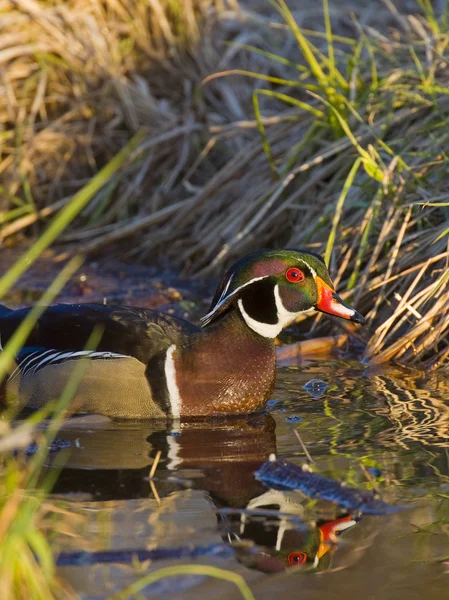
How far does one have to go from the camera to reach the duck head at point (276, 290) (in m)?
5.02

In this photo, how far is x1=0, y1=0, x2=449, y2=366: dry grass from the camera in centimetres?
588

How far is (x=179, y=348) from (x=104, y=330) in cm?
34

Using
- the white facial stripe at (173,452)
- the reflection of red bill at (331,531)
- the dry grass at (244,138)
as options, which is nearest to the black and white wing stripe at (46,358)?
the white facial stripe at (173,452)

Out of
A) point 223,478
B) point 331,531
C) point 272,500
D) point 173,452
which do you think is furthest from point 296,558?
point 173,452

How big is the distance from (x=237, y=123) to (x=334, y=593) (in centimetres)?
465

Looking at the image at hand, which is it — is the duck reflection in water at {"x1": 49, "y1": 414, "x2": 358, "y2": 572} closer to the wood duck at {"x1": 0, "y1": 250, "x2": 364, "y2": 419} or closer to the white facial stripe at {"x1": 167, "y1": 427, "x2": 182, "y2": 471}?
the white facial stripe at {"x1": 167, "y1": 427, "x2": 182, "y2": 471}

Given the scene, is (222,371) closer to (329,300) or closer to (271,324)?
(271,324)

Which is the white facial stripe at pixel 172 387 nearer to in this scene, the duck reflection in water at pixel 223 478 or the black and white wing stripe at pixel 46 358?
the duck reflection in water at pixel 223 478

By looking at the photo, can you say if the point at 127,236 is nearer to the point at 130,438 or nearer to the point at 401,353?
the point at 401,353

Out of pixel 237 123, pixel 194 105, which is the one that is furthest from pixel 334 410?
pixel 194 105

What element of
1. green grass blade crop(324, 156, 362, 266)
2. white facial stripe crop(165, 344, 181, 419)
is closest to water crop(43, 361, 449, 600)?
white facial stripe crop(165, 344, 181, 419)

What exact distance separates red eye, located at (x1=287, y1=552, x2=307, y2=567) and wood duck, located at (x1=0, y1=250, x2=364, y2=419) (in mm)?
1633

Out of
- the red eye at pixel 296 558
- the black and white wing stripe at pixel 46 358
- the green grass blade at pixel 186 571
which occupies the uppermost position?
the green grass blade at pixel 186 571

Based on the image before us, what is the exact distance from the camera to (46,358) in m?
4.96
